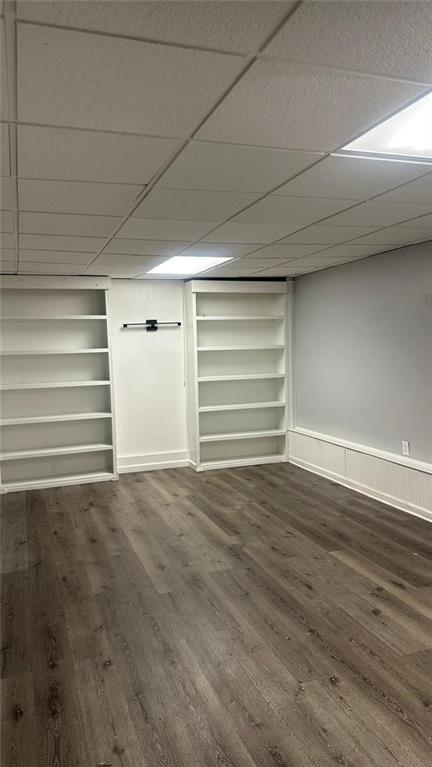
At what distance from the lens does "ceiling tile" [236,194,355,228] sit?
2770 mm

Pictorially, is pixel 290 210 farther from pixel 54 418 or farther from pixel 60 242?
pixel 54 418

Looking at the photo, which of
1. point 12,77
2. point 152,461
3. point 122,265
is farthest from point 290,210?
point 152,461

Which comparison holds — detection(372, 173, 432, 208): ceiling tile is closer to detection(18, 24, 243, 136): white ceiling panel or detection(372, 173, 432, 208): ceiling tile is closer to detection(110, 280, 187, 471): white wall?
detection(18, 24, 243, 136): white ceiling panel

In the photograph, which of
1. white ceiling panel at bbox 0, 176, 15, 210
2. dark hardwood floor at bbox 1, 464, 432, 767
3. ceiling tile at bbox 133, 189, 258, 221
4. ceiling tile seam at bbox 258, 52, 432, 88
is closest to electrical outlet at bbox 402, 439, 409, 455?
dark hardwood floor at bbox 1, 464, 432, 767

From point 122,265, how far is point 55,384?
1565 millimetres

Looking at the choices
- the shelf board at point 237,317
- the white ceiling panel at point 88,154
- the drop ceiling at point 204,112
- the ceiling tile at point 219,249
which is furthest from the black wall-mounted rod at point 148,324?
the white ceiling panel at point 88,154

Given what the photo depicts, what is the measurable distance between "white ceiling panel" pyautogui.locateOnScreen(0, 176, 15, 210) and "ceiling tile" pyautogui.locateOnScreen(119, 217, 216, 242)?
674 millimetres

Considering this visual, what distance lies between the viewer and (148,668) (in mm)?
2498

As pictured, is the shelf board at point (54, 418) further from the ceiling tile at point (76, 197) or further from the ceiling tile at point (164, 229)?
the ceiling tile at point (76, 197)

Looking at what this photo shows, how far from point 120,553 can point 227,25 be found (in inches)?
136

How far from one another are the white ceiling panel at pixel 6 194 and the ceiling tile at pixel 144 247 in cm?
99

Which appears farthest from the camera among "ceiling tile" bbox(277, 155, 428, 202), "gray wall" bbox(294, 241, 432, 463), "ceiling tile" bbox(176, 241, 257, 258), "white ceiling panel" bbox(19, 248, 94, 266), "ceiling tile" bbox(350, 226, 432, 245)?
"gray wall" bbox(294, 241, 432, 463)

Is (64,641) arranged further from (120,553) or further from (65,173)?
(65,173)

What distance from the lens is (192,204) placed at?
2764mm
